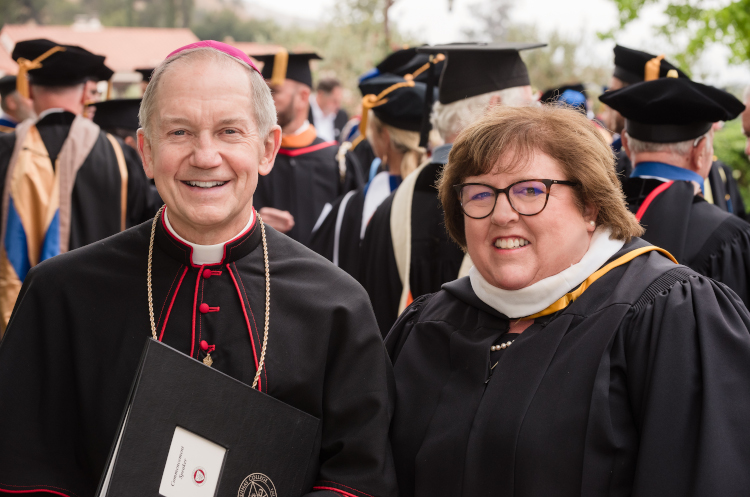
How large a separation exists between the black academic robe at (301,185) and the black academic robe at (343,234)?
37.8 inches

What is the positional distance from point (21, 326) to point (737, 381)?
2.05 metres

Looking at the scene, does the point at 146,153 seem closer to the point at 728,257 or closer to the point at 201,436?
the point at 201,436

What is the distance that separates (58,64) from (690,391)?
5.08m

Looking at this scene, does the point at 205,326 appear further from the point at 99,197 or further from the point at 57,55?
the point at 57,55

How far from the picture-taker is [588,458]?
6.76ft

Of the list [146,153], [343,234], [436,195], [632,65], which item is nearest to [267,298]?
[146,153]

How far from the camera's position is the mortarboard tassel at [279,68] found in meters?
6.23

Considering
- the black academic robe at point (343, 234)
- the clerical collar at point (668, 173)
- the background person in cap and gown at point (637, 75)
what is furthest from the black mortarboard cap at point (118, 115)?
the clerical collar at point (668, 173)

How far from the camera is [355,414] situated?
226 cm

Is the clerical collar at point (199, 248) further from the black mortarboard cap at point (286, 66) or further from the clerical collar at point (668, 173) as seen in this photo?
the black mortarboard cap at point (286, 66)

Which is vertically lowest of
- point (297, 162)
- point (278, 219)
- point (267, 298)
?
point (278, 219)

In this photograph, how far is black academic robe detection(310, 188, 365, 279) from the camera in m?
4.74

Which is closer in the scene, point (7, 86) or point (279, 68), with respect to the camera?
point (279, 68)

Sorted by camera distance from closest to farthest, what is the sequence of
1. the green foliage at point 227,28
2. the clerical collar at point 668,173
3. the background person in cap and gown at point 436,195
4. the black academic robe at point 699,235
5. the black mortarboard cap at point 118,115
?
the black academic robe at point 699,235 → the clerical collar at point 668,173 → the background person in cap and gown at point 436,195 → the black mortarboard cap at point 118,115 → the green foliage at point 227,28
